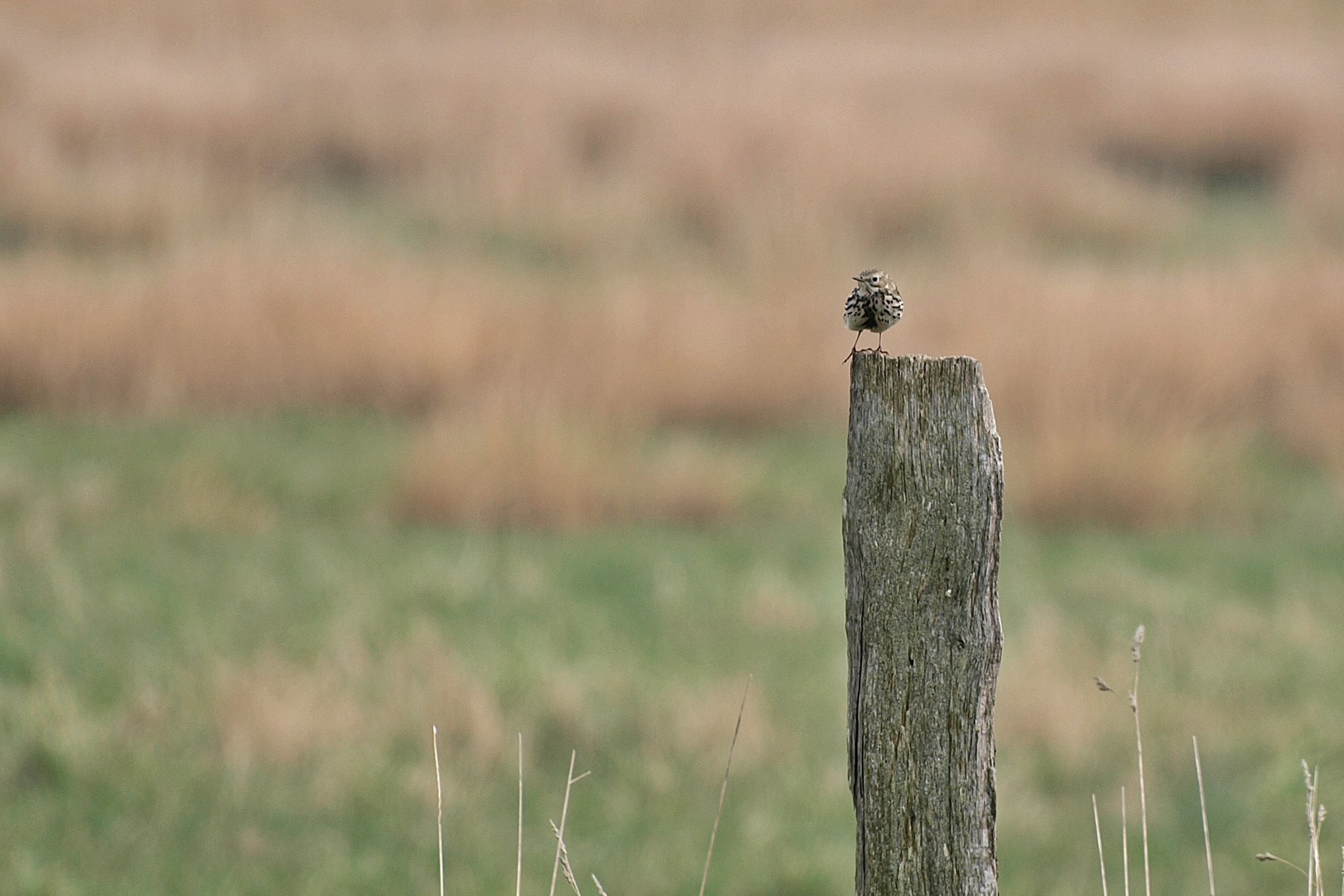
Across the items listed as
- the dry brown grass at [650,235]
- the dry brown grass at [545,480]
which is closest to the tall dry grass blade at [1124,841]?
the dry brown grass at [545,480]

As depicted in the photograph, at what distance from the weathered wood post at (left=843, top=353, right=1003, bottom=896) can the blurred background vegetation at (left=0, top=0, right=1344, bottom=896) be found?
278 cm

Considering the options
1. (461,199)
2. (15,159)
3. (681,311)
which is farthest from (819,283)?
(15,159)

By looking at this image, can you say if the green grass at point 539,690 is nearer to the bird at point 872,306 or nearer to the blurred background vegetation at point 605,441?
the blurred background vegetation at point 605,441

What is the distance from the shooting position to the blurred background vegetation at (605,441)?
5.75 m

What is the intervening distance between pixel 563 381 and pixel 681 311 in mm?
1833

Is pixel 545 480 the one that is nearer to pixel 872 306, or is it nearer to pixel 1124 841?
pixel 872 306

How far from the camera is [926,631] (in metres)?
2.49

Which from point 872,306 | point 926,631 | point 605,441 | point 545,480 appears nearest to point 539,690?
point 545,480

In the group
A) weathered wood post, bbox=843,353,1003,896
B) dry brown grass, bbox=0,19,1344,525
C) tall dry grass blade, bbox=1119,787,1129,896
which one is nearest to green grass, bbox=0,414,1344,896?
tall dry grass blade, bbox=1119,787,1129,896

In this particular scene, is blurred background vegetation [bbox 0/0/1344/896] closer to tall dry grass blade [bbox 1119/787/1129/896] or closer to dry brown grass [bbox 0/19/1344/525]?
dry brown grass [bbox 0/19/1344/525]

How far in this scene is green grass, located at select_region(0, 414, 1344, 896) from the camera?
5375mm


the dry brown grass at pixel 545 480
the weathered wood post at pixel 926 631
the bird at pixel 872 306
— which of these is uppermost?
the bird at pixel 872 306

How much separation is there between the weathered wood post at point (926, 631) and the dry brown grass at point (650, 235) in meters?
6.96

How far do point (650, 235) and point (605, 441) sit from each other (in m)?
7.01
